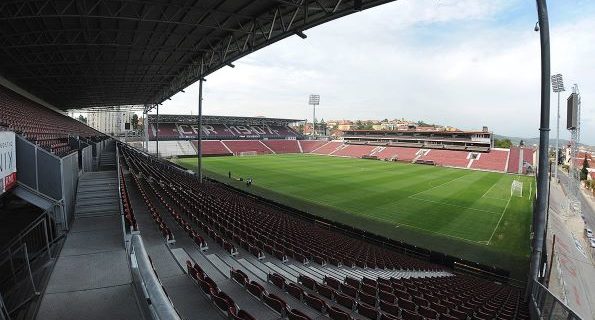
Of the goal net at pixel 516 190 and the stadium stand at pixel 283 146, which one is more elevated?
the stadium stand at pixel 283 146

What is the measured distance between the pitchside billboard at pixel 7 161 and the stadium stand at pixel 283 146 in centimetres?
6620

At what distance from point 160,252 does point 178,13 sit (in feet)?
32.2

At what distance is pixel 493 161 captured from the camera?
178ft

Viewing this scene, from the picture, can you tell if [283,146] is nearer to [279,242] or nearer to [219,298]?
[279,242]

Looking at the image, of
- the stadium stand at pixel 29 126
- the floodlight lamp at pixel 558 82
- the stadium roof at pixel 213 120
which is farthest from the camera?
the stadium roof at pixel 213 120

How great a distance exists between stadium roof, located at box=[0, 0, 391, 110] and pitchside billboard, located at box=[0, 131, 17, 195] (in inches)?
219

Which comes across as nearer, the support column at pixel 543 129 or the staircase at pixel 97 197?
the support column at pixel 543 129

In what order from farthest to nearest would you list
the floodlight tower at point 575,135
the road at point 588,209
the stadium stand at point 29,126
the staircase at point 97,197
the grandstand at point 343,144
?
the grandstand at point 343,144, the road at point 588,209, the floodlight tower at point 575,135, the stadium stand at point 29,126, the staircase at point 97,197

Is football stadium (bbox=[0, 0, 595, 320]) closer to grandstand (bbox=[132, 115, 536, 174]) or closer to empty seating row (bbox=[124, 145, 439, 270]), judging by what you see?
empty seating row (bbox=[124, 145, 439, 270])

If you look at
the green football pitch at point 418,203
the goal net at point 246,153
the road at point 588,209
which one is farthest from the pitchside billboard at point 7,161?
the goal net at point 246,153

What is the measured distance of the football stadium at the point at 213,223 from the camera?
5691 mm

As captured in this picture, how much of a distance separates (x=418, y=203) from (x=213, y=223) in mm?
19702

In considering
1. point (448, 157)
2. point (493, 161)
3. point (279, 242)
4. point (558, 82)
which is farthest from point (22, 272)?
point (448, 157)

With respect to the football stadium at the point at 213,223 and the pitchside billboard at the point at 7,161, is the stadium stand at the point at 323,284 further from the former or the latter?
the pitchside billboard at the point at 7,161
